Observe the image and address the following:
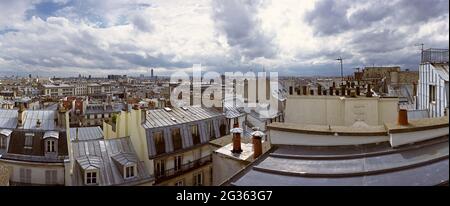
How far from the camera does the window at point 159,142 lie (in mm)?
10766

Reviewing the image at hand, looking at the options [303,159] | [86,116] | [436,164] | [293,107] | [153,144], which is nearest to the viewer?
[436,164]

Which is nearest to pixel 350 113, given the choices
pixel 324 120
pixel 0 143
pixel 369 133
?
pixel 324 120

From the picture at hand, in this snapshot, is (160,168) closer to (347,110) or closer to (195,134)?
(195,134)

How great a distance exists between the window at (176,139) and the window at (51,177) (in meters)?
3.51

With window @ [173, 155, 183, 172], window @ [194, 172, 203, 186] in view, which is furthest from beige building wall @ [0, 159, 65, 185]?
window @ [194, 172, 203, 186]

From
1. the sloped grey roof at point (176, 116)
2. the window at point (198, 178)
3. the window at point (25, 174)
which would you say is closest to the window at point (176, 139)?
the sloped grey roof at point (176, 116)

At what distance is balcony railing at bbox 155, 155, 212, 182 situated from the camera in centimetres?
1081

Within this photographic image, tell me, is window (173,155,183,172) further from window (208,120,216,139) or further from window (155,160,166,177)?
window (208,120,216,139)

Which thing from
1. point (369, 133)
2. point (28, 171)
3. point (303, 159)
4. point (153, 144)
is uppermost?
point (369, 133)

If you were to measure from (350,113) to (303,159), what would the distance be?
16.5 ft

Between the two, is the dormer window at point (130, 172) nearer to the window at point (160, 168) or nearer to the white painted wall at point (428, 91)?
the window at point (160, 168)

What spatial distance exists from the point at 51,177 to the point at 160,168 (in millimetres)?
3088
